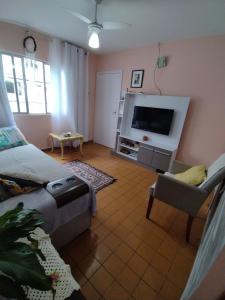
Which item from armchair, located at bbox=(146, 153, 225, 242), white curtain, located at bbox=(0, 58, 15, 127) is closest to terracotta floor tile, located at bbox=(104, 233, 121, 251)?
armchair, located at bbox=(146, 153, 225, 242)

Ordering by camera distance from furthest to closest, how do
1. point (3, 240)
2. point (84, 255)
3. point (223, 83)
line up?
point (223, 83)
point (84, 255)
point (3, 240)

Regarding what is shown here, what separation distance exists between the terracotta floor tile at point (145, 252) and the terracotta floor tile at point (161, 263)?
4 cm

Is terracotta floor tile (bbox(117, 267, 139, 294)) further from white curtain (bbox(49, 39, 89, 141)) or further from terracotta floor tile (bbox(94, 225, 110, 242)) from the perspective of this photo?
white curtain (bbox(49, 39, 89, 141))

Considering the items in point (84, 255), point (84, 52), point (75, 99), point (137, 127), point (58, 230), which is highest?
point (84, 52)

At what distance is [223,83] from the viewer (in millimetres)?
2496

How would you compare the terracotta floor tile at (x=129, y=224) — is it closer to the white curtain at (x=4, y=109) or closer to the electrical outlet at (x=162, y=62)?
the white curtain at (x=4, y=109)

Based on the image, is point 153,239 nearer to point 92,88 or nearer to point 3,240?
point 3,240

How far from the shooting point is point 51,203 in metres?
1.26

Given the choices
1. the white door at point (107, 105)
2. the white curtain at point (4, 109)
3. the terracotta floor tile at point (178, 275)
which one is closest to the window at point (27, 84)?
the white curtain at point (4, 109)

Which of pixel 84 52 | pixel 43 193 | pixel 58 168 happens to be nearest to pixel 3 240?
pixel 43 193

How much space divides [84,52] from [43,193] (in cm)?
363

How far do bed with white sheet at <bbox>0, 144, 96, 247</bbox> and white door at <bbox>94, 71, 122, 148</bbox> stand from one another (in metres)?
2.49

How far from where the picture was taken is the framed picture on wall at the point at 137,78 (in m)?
3.35

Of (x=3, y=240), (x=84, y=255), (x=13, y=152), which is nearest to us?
(x=3, y=240)
